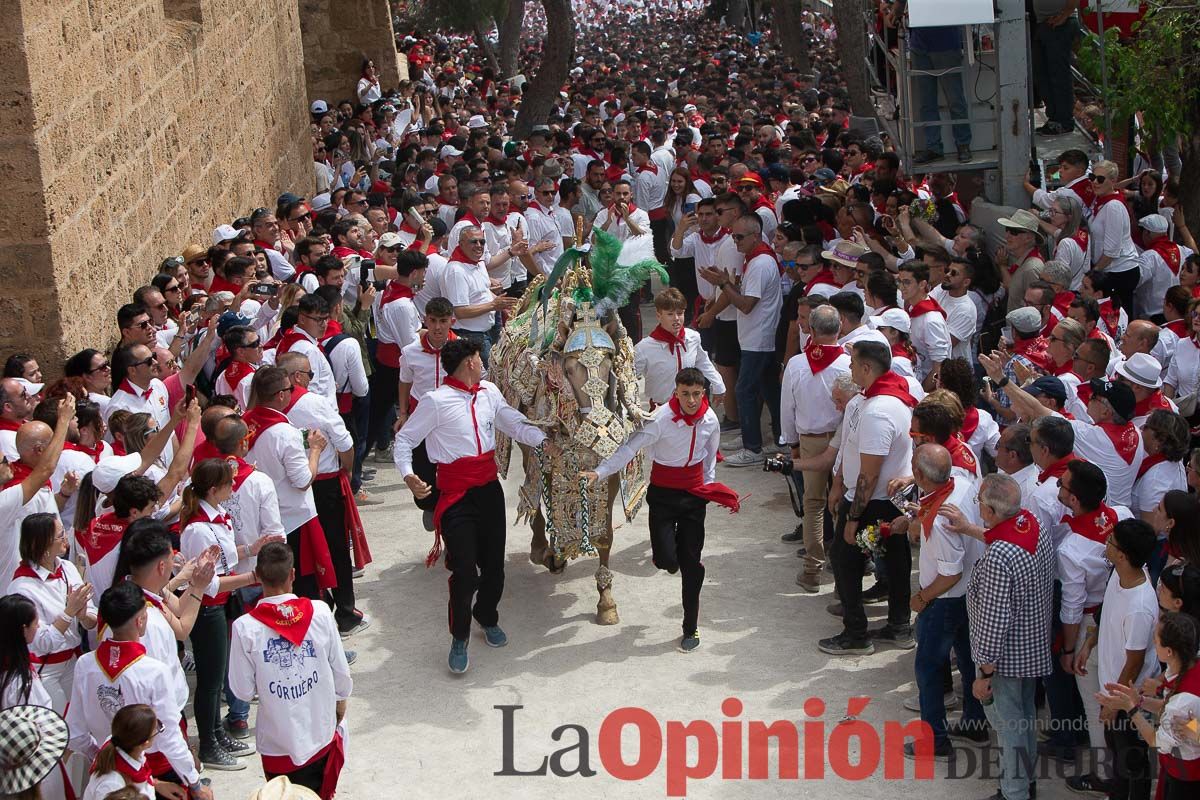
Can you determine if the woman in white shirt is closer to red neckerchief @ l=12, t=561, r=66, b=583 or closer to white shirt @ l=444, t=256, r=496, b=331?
red neckerchief @ l=12, t=561, r=66, b=583

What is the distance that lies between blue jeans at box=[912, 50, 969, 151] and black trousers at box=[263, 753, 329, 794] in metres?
8.31

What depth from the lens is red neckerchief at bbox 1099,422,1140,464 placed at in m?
7.00

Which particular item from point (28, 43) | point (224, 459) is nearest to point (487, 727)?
point (224, 459)

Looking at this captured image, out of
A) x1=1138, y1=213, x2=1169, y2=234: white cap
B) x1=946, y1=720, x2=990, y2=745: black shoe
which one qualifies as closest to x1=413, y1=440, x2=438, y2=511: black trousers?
x1=946, y1=720, x2=990, y2=745: black shoe

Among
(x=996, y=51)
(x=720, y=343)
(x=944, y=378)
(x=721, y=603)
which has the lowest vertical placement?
(x=721, y=603)

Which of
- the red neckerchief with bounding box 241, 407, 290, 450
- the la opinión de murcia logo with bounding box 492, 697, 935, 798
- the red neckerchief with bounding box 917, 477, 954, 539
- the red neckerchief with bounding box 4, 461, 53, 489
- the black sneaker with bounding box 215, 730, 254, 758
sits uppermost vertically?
the red neckerchief with bounding box 4, 461, 53, 489

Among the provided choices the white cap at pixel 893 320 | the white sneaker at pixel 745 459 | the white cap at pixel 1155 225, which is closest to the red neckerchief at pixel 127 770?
the white cap at pixel 893 320

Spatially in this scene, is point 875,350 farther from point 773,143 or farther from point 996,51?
point 773,143

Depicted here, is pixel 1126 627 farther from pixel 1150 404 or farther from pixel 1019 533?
pixel 1150 404

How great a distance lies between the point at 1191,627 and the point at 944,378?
2699 millimetres

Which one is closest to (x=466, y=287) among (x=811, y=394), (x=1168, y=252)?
(x=811, y=394)

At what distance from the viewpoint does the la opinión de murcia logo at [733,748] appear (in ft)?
21.9

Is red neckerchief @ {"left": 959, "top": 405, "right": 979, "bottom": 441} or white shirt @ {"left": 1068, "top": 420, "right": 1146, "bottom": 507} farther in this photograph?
red neckerchief @ {"left": 959, "top": 405, "right": 979, "bottom": 441}

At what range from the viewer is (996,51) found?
11008mm
